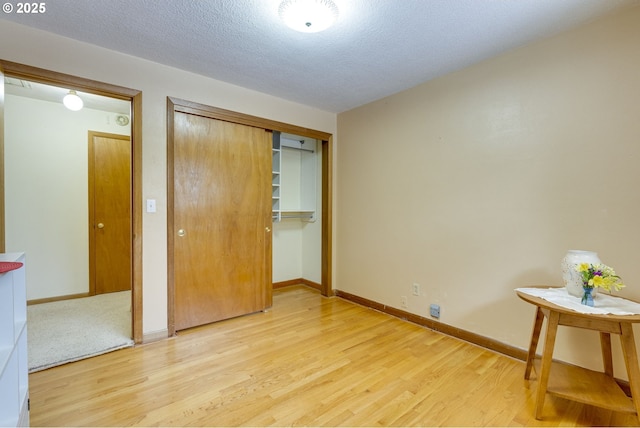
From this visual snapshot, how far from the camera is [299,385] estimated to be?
1.91m

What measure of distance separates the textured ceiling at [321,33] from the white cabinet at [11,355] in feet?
5.39

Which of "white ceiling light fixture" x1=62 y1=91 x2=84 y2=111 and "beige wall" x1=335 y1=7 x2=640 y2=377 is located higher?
"white ceiling light fixture" x1=62 y1=91 x2=84 y2=111

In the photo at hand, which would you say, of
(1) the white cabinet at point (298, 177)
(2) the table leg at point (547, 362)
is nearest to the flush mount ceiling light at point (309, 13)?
(2) the table leg at point (547, 362)

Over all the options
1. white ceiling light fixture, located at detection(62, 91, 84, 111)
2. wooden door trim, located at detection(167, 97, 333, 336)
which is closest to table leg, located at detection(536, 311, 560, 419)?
wooden door trim, located at detection(167, 97, 333, 336)

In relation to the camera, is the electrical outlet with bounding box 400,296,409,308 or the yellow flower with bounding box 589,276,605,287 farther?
the electrical outlet with bounding box 400,296,409,308

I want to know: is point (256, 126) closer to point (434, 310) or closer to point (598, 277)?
point (434, 310)

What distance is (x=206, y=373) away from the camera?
2045mm

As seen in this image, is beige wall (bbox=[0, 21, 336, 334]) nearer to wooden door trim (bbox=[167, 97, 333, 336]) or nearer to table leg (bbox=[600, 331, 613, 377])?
wooden door trim (bbox=[167, 97, 333, 336])

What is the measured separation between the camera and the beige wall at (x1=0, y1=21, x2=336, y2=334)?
203cm

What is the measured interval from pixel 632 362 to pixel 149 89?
375cm

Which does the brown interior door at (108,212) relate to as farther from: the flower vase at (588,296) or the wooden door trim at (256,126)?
the flower vase at (588,296)

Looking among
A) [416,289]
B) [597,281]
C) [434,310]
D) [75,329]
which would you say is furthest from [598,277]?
[75,329]

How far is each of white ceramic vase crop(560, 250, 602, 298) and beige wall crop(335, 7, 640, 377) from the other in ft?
1.00

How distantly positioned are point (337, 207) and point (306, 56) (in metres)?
1.98
